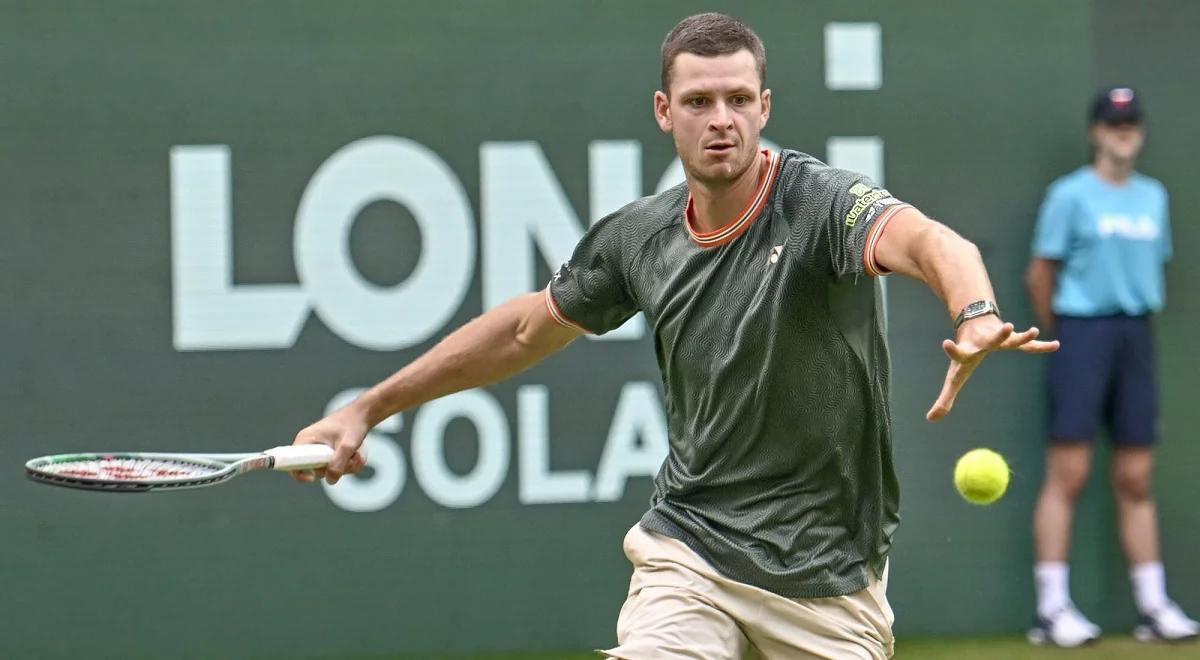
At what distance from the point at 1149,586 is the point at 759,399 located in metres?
3.50

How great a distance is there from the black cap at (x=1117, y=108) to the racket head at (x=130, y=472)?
3.80 metres

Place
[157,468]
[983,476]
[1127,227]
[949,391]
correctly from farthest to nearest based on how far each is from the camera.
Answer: [1127,227] < [983,476] < [157,468] < [949,391]

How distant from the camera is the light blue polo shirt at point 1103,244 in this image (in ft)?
21.5

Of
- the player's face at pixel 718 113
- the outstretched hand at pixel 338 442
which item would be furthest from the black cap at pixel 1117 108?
→ the outstretched hand at pixel 338 442

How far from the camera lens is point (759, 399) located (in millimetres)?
3656

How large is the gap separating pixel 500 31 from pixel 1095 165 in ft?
7.50

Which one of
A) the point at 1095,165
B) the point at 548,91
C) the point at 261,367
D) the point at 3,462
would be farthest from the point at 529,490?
the point at 1095,165

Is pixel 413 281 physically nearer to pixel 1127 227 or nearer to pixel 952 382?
pixel 1127 227

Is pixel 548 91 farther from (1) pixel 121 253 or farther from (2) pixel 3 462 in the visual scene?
(2) pixel 3 462

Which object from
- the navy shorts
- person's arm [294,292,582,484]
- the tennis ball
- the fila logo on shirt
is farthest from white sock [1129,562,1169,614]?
person's arm [294,292,582,484]

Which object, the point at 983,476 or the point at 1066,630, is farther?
the point at 1066,630

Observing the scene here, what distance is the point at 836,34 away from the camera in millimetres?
6621

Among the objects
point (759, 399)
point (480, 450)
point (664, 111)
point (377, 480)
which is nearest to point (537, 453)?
point (480, 450)

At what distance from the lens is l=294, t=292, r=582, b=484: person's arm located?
4.14 m
